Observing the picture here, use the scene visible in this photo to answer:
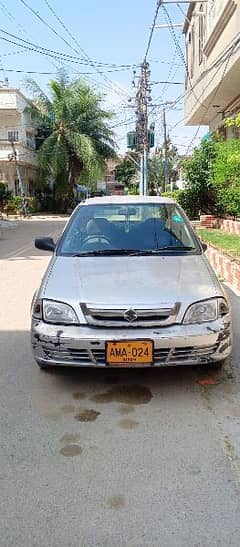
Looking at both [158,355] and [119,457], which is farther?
[158,355]

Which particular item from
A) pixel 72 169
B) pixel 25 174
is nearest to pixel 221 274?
pixel 72 169

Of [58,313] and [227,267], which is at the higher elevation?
[58,313]

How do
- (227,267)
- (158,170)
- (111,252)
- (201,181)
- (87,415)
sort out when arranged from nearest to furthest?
1. (87,415)
2. (111,252)
3. (227,267)
4. (201,181)
5. (158,170)

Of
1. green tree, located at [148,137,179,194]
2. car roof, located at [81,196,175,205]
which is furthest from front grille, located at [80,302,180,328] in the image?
green tree, located at [148,137,179,194]

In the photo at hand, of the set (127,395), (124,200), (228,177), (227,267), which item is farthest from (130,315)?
(228,177)

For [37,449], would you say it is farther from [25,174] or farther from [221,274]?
[25,174]

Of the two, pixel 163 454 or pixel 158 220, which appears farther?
pixel 158 220

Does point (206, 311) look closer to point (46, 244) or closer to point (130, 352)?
point (130, 352)

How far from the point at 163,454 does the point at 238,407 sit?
0.88 meters

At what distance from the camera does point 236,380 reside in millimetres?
4207

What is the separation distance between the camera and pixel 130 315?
12.0ft

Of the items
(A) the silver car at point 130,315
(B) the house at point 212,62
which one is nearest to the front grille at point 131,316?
(A) the silver car at point 130,315

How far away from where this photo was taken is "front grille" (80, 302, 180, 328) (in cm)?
367

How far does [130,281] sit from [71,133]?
119 ft
